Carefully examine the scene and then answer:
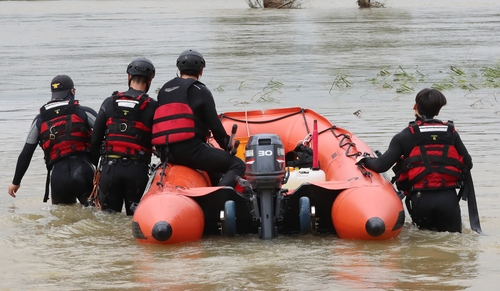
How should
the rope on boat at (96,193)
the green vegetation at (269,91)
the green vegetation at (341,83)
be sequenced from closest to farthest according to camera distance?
1. the rope on boat at (96,193)
2. the green vegetation at (269,91)
3. the green vegetation at (341,83)

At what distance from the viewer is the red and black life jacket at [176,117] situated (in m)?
6.29

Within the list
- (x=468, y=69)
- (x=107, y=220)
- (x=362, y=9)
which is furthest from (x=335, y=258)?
(x=362, y=9)

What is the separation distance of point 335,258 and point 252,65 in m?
14.0

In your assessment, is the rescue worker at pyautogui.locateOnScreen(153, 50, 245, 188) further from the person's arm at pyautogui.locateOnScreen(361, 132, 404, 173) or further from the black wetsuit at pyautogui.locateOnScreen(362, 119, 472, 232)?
the black wetsuit at pyautogui.locateOnScreen(362, 119, 472, 232)

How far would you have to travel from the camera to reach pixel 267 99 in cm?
1415

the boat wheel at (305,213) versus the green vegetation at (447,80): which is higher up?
the green vegetation at (447,80)

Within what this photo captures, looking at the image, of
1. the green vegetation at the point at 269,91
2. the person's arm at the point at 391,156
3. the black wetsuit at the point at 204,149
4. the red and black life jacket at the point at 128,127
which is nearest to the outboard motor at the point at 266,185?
the black wetsuit at the point at 204,149

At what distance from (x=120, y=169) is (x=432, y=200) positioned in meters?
2.23

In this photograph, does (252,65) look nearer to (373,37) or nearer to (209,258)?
(373,37)

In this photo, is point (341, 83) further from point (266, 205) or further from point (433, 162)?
point (266, 205)

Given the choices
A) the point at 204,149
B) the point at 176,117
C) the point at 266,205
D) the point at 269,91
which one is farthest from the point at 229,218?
the point at 269,91

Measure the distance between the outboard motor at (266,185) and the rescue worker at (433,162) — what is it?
0.74 meters

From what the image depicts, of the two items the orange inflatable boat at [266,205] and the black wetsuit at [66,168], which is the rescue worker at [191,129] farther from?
the black wetsuit at [66,168]

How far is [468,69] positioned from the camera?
17.5 m
